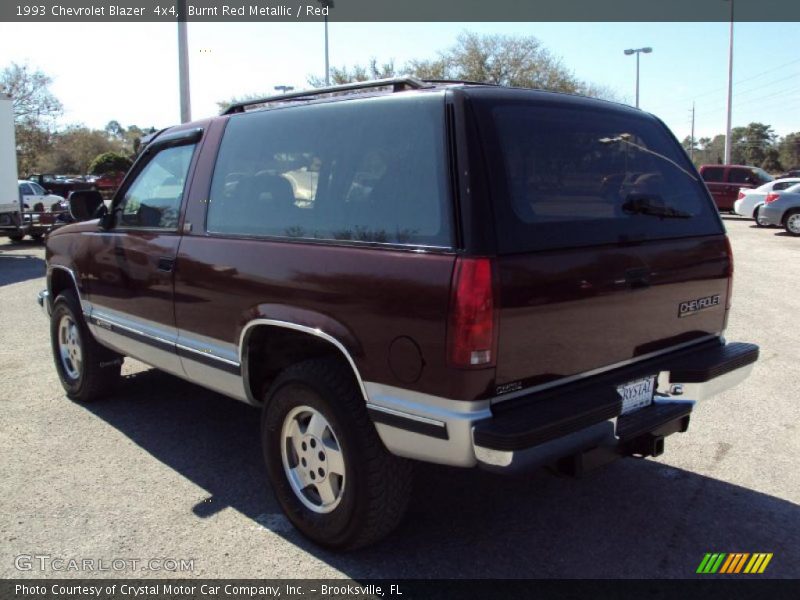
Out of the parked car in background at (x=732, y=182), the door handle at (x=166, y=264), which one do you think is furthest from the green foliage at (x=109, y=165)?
the door handle at (x=166, y=264)

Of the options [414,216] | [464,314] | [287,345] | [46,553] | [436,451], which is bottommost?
[46,553]

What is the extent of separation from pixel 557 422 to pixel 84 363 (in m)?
3.95

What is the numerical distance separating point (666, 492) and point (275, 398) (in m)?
2.20

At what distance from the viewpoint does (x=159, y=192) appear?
443cm

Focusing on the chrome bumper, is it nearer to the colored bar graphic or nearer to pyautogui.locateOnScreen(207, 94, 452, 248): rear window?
pyautogui.locateOnScreen(207, 94, 452, 248): rear window

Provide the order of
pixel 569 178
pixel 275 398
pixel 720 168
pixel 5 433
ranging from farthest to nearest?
pixel 720 168, pixel 5 433, pixel 275 398, pixel 569 178

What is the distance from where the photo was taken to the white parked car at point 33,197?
19.5 m

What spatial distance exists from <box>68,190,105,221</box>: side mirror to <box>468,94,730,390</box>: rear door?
11.3 ft

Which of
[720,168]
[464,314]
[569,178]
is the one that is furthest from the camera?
[720,168]

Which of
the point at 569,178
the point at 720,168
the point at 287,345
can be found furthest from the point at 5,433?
the point at 720,168

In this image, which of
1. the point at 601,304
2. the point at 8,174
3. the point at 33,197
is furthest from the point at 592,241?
the point at 33,197

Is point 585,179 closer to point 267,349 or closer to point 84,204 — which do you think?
point 267,349

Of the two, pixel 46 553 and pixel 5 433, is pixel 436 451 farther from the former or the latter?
pixel 5 433

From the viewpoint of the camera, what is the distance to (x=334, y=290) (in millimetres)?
2996
